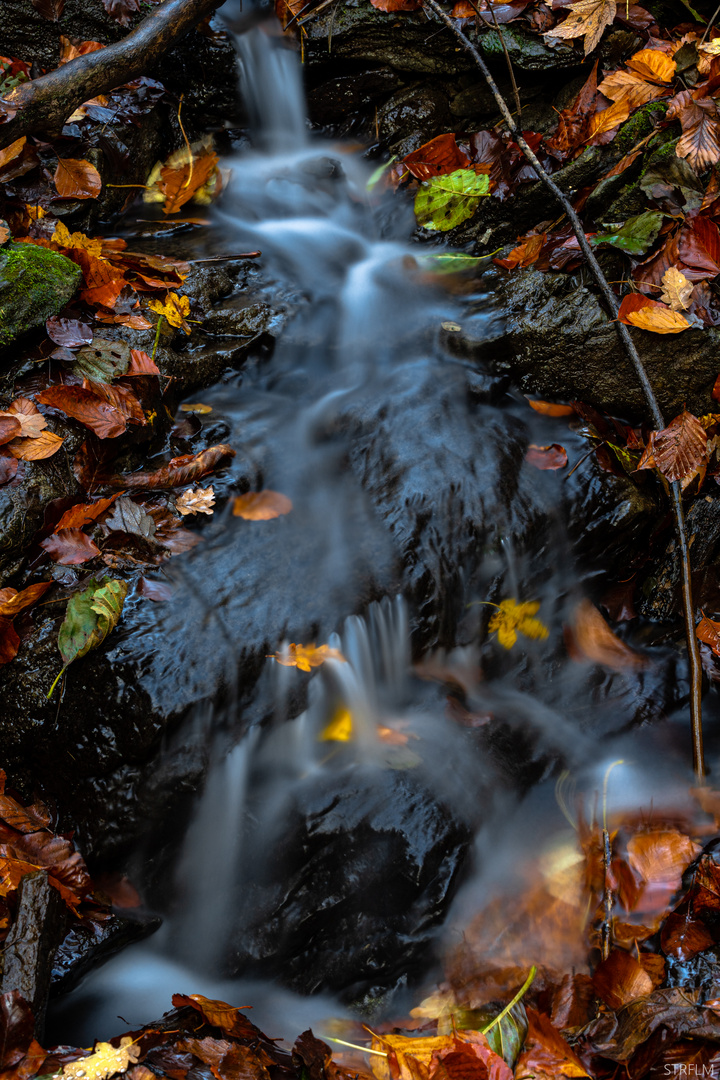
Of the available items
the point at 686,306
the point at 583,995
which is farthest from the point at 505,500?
the point at 583,995

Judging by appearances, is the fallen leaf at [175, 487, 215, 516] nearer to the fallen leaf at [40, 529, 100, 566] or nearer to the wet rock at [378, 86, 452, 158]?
the fallen leaf at [40, 529, 100, 566]

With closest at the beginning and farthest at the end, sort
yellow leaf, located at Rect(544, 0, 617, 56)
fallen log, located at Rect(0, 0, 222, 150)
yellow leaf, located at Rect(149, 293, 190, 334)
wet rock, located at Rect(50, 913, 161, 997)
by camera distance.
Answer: wet rock, located at Rect(50, 913, 161, 997) < fallen log, located at Rect(0, 0, 222, 150) < yellow leaf, located at Rect(149, 293, 190, 334) < yellow leaf, located at Rect(544, 0, 617, 56)

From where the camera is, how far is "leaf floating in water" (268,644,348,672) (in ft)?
8.17

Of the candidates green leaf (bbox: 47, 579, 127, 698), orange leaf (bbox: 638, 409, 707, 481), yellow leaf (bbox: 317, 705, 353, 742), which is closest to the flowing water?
yellow leaf (bbox: 317, 705, 353, 742)

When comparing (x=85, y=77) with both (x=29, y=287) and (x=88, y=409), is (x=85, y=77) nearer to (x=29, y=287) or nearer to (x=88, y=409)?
(x=29, y=287)

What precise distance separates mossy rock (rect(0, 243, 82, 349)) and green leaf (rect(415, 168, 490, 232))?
7.48 feet

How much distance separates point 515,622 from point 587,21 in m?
3.52

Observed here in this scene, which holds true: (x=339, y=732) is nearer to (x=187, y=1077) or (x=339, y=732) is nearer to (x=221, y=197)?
(x=187, y=1077)

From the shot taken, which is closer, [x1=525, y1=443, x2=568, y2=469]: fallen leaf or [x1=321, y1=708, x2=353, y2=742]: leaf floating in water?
[x1=321, y1=708, x2=353, y2=742]: leaf floating in water

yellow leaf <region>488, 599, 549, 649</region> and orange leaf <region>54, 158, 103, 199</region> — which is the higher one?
orange leaf <region>54, 158, 103, 199</region>

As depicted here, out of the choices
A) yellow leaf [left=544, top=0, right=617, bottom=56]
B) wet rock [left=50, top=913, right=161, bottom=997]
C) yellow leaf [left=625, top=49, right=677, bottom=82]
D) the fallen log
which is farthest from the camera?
yellow leaf [left=544, top=0, right=617, bottom=56]

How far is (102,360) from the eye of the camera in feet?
9.22

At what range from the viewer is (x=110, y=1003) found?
207 centimetres

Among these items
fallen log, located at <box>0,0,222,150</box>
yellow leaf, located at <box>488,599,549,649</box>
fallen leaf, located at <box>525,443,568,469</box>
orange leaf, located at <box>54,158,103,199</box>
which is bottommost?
yellow leaf, located at <box>488,599,549,649</box>
